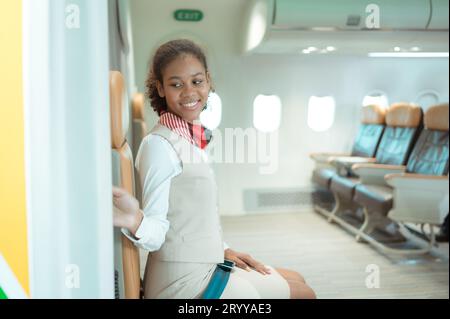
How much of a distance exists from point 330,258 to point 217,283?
144 cm

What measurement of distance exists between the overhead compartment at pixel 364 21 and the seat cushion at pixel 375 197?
209cm

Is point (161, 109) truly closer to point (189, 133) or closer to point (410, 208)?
point (189, 133)

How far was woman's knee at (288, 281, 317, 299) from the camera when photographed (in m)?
0.72

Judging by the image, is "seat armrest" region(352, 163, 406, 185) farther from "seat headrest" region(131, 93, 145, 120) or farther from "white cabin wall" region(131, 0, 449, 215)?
"seat headrest" region(131, 93, 145, 120)

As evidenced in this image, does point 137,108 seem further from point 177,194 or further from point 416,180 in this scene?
point 416,180

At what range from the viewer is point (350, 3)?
2.19ft

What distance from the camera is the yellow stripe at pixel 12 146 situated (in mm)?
466

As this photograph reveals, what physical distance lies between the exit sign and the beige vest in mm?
140

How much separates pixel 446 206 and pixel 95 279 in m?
2.66

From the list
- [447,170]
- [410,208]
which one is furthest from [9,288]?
[447,170]
